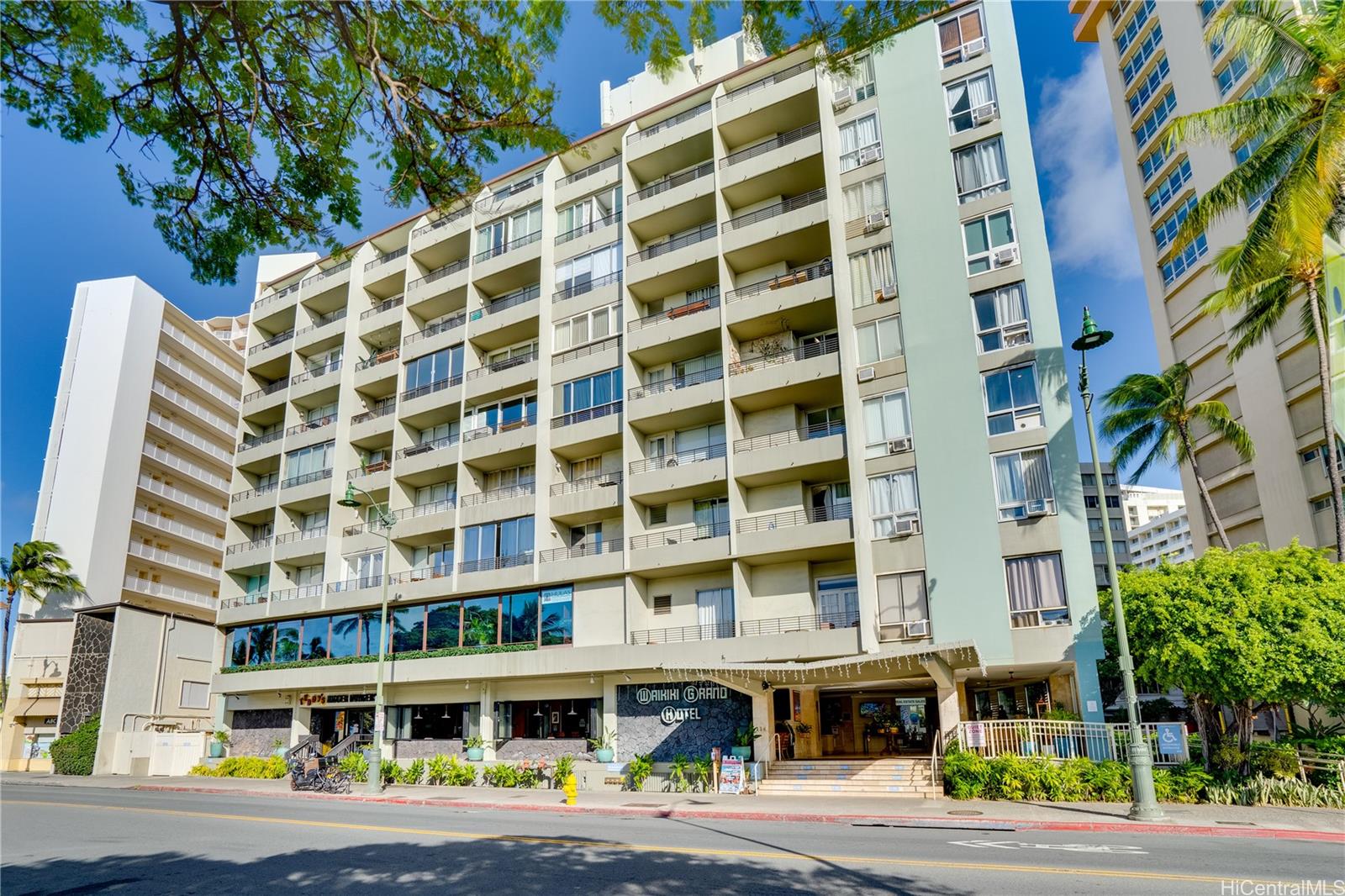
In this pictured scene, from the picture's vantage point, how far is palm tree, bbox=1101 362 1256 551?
107 feet

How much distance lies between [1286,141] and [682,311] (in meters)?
19.4

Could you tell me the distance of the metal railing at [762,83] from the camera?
3200 cm

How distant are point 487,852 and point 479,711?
72.1 feet

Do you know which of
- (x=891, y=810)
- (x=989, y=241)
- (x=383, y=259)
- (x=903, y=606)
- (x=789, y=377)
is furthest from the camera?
(x=383, y=259)

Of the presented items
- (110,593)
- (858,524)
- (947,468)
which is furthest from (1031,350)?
(110,593)

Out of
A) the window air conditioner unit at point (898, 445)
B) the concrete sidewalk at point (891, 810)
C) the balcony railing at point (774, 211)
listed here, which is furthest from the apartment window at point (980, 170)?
the concrete sidewalk at point (891, 810)

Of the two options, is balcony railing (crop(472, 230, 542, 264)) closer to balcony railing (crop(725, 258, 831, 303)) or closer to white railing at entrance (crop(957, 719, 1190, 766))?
balcony railing (crop(725, 258, 831, 303))

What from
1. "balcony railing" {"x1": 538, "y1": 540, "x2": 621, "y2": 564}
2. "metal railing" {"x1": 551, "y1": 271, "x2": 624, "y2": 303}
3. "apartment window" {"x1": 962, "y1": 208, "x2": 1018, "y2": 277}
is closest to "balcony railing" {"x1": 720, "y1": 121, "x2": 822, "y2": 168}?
"metal railing" {"x1": 551, "y1": 271, "x2": 624, "y2": 303}

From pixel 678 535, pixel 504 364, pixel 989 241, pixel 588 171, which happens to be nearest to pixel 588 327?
pixel 504 364

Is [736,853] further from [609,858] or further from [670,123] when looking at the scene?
[670,123]

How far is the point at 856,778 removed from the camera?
23828mm

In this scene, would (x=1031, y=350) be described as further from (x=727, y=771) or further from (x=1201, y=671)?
(x=727, y=771)

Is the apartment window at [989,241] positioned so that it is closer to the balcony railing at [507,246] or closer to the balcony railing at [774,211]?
the balcony railing at [774,211]

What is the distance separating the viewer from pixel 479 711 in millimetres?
33344
